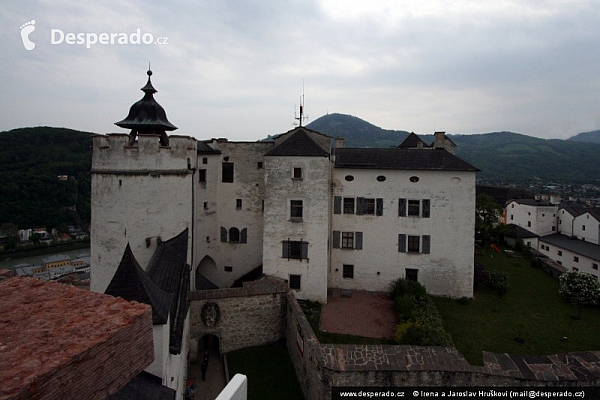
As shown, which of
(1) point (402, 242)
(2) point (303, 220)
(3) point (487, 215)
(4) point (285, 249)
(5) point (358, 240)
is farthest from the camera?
(3) point (487, 215)

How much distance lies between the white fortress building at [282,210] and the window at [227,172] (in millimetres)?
71

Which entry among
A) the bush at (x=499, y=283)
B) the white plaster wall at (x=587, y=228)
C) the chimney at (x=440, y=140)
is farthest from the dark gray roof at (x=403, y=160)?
the white plaster wall at (x=587, y=228)

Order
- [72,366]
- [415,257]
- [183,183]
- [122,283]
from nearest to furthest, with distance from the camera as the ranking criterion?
[72,366] → [122,283] → [183,183] → [415,257]

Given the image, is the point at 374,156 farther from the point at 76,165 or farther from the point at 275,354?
the point at 76,165

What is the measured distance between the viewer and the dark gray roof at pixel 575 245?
33.9m

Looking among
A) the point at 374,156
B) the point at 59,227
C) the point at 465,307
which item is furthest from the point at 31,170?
the point at 465,307

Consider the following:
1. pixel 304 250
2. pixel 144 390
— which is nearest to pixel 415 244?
pixel 304 250

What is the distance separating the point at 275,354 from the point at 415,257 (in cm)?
1069

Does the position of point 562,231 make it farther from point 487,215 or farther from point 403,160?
point 403,160

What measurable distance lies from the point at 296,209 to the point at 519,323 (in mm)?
13266

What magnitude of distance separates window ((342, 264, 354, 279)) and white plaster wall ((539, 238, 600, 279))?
25739 mm

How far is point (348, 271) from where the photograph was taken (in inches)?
898

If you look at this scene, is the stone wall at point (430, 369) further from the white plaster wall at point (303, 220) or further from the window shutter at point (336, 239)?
the window shutter at point (336, 239)

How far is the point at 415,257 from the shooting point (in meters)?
21.8
